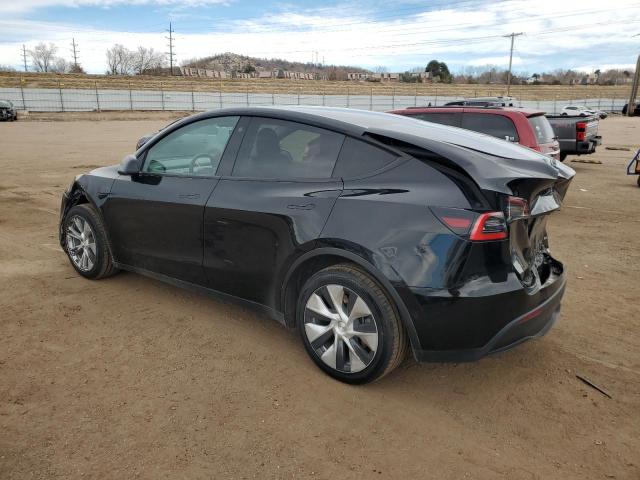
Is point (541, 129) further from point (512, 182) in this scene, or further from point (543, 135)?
point (512, 182)

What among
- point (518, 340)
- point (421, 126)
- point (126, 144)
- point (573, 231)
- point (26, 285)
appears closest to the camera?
point (518, 340)

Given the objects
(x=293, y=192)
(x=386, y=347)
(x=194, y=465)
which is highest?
(x=293, y=192)

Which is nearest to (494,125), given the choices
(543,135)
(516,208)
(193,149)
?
(543,135)

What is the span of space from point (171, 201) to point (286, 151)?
1010mm

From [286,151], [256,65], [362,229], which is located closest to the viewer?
[362,229]

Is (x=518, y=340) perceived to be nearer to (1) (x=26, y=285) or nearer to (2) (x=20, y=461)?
(2) (x=20, y=461)

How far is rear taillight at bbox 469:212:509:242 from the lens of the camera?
2.66 metres

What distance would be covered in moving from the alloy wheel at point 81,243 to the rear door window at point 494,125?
6.34 meters

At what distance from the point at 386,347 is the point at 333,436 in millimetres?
543

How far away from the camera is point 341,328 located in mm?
3062

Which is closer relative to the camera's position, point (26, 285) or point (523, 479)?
point (523, 479)

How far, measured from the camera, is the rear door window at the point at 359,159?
303 centimetres

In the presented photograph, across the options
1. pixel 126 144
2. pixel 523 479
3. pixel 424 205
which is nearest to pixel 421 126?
pixel 424 205

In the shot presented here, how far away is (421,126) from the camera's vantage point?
11.6 ft
